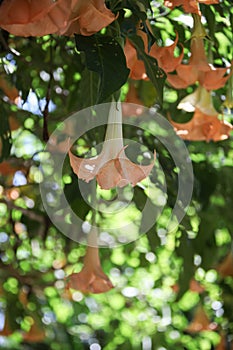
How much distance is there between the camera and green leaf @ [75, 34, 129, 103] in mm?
754

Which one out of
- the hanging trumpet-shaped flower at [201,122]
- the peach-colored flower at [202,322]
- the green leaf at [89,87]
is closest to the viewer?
the green leaf at [89,87]

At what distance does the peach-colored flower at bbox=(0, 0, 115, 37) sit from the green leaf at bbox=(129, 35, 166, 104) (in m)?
0.11

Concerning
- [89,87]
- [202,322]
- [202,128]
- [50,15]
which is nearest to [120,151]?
[50,15]

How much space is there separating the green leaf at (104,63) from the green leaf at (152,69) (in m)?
0.06

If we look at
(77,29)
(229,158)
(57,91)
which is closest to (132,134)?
(57,91)

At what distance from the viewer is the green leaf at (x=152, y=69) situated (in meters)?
0.84

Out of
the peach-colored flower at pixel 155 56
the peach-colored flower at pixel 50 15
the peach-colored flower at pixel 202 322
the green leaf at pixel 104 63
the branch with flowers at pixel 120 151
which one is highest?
the peach-colored flower at pixel 50 15

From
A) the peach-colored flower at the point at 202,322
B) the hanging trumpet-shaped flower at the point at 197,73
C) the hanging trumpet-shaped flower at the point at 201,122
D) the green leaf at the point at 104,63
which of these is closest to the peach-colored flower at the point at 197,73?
the hanging trumpet-shaped flower at the point at 197,73

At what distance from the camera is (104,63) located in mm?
756

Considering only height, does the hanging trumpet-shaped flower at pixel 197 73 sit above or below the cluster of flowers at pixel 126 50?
below

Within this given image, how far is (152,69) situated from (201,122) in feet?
1.18

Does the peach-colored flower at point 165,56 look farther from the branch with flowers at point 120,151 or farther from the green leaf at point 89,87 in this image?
the green leaf at point 89,87

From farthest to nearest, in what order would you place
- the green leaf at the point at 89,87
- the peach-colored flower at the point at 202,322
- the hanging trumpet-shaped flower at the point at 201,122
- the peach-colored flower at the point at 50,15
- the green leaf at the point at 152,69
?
the peach-colored flower at the point at 202,322
the hanging trumpet-shaped flower at the point at 201,122
the green leaf at the point at 89,87
the green leaf at the point at 152,69
the peach-colored flower at the point at 50,15

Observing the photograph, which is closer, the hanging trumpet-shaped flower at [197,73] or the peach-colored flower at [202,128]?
the hanging trumpet-shaped flower at [197,73]
